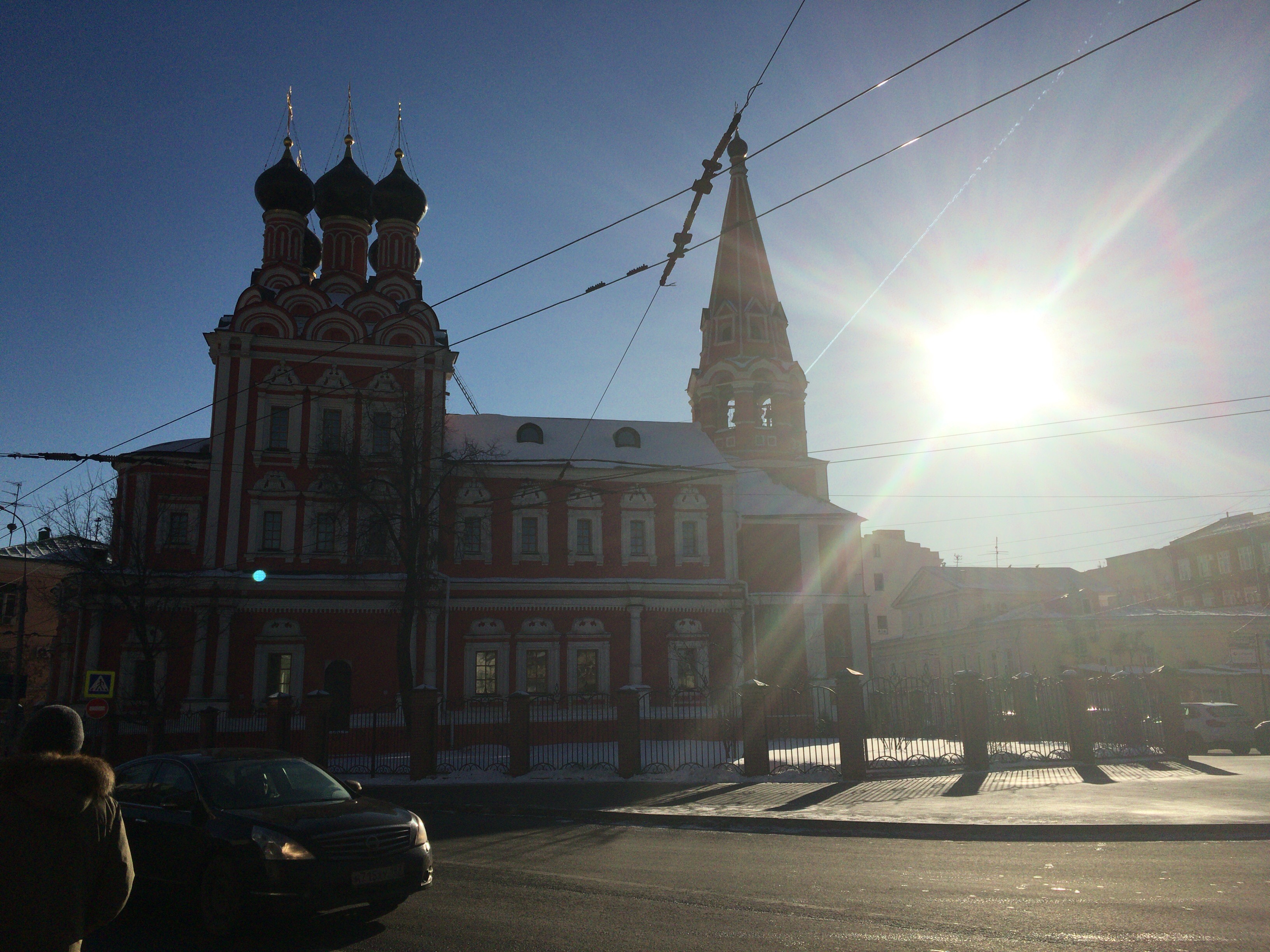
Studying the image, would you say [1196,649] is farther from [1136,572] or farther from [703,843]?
[703,843]

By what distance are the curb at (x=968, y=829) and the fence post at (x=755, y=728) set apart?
4849 mm

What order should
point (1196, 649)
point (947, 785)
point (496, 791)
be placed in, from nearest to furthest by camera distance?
point (947, 785) → point (496, 791) → point (1196, 649)

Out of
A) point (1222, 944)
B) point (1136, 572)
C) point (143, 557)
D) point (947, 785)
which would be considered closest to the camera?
point (1222, 944)

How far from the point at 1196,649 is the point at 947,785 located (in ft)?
A: 110

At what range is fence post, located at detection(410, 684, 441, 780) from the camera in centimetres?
2073

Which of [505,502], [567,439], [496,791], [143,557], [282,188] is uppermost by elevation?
[282,188]

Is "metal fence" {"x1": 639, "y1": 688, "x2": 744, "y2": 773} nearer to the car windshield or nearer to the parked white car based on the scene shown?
the car windshield

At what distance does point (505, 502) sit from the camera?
3344 centimetres

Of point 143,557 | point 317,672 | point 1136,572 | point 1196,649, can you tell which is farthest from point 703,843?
point 1136,572

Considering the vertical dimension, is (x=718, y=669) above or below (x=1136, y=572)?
below

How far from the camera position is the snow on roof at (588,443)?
34812mm

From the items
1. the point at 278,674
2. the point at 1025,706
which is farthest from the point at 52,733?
the point at 278,674

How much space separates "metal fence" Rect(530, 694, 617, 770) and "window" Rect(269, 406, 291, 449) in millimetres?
13113

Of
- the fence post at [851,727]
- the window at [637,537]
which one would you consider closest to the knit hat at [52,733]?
the fence post at [851,727]
